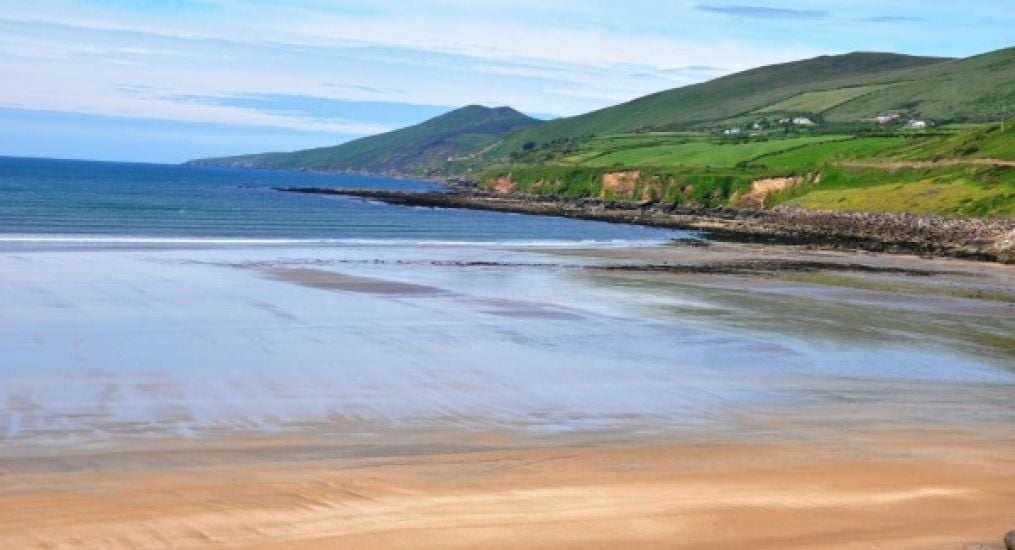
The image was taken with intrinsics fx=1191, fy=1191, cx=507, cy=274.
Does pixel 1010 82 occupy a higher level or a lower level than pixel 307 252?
higher

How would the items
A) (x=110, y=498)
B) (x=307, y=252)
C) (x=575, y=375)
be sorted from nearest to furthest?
1. (x=110, y=498)
2. (x=575, y=375)
3. (x=307, y=252)

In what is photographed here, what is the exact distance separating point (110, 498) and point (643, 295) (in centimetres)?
2917

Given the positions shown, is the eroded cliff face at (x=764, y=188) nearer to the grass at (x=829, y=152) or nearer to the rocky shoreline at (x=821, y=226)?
the rocky shoreline at (x=821, y=226)

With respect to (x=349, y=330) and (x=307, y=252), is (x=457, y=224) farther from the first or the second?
(x=349, y=330)

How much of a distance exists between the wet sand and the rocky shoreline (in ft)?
101

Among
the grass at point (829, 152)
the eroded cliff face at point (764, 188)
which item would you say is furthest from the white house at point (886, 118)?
the eroded cliff face at point (764, 188)

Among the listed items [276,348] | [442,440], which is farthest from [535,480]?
[276,348]

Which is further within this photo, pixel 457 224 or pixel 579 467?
pixel 457 224

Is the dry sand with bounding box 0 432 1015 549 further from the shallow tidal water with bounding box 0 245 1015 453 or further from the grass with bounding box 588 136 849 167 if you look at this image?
the grass with bounding box 588 136 849 167

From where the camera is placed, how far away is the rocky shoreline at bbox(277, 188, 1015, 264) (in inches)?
2781

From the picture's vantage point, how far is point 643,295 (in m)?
41.9

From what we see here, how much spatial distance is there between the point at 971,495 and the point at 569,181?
133427 mm

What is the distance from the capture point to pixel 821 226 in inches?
3524

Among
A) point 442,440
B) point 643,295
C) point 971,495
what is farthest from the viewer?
point 643,295
